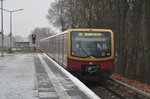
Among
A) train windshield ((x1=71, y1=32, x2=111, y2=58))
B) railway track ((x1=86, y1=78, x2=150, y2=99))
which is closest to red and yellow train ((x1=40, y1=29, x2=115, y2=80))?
train windshield ((x1=71, y1=32, x2=111, y2=58))

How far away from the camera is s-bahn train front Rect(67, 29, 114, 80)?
22.3 meters

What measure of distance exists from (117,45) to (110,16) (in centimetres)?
401

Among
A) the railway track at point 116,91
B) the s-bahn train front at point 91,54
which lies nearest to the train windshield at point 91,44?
the s-bahn train front at point 91,54

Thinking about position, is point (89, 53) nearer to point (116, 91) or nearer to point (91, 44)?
point (91, 44)

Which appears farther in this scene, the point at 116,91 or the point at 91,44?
the point at 91,44

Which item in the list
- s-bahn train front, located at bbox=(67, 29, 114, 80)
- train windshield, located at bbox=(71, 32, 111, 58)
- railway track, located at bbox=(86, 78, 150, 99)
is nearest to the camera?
railway track, located at bbox=(86, 78, 150, 99)

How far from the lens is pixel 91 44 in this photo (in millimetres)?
22984

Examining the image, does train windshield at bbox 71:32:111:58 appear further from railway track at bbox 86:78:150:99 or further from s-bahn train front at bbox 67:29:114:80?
railway track at bbox 86:78:150:99

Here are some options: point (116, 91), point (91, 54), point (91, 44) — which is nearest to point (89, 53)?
point (91, 54)

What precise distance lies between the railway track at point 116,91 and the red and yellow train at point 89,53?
29.2 inches

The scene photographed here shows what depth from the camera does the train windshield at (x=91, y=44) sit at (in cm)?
2263

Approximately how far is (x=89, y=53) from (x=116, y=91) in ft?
9.86

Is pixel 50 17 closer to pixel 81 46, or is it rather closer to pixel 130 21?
pixel 130 21

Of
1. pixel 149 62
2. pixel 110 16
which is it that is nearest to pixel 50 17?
pixel 110 16
